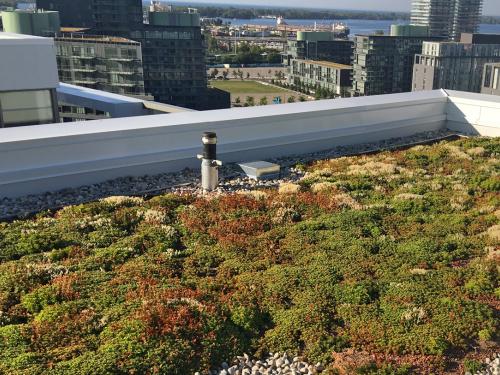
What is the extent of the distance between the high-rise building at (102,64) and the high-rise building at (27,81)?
28001mm

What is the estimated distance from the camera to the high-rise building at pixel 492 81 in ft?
145

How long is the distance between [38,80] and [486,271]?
42.5 feet

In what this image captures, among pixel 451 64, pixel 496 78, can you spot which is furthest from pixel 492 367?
pixel 451 64

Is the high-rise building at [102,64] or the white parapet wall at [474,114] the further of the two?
the high-rise building at [102,64]

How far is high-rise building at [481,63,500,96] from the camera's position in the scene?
44181 mm

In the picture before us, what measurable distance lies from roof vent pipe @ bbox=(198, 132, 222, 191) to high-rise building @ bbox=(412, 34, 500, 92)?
69.9 m

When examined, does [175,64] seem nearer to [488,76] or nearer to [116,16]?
[116,16]

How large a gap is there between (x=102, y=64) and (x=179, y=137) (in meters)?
33.1

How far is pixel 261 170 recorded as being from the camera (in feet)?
42.8

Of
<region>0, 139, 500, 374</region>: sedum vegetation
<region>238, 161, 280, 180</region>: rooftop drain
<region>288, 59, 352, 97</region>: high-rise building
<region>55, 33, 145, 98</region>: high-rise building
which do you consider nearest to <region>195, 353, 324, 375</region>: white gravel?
<region>0, 139, 500, 374</region>: sedum vegetation

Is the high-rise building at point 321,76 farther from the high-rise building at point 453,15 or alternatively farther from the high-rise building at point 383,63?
the high-rise building at point 453,15

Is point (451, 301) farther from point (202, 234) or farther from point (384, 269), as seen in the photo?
point (202, 234)

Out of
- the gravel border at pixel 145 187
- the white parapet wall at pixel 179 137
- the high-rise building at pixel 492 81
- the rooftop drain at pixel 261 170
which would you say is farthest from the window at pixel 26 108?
the high-rise building at pixel 492 81

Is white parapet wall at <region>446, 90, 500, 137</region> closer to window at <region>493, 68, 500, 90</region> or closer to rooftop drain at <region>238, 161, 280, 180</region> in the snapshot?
rooftop drain at <region>238, 161, 280, 180</region>
